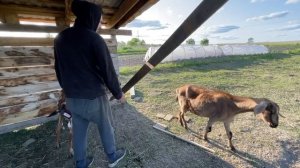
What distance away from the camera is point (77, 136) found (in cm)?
320

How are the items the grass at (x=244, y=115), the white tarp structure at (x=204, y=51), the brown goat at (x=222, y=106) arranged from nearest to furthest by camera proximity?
the brown goat at (x=222, y=106) < the grass at (x=244, y=115) < the white tarp structure at (x=204, y=51)

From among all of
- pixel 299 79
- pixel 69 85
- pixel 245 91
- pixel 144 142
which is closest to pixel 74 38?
pixel 69 85

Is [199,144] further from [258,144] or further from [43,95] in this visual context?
[43,95]

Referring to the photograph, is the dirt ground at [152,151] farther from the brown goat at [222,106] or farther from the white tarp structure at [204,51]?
the white tarp structure at [204,51]

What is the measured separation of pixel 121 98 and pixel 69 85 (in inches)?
29.3

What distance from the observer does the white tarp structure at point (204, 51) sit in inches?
838

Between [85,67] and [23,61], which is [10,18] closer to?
[23,61]

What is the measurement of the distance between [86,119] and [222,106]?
3.11 m

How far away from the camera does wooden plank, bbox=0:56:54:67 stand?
4711 mm

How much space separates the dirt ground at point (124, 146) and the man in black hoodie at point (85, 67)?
4.73 ft

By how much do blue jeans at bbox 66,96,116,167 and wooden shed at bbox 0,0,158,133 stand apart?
2.30m

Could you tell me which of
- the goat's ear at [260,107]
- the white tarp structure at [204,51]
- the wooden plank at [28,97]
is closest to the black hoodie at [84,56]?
the wooden plank at [28,97]

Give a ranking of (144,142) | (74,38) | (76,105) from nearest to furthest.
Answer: (74,38)
(76,105)
(144,142)

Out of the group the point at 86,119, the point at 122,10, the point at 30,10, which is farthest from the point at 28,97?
the point at 122,10
